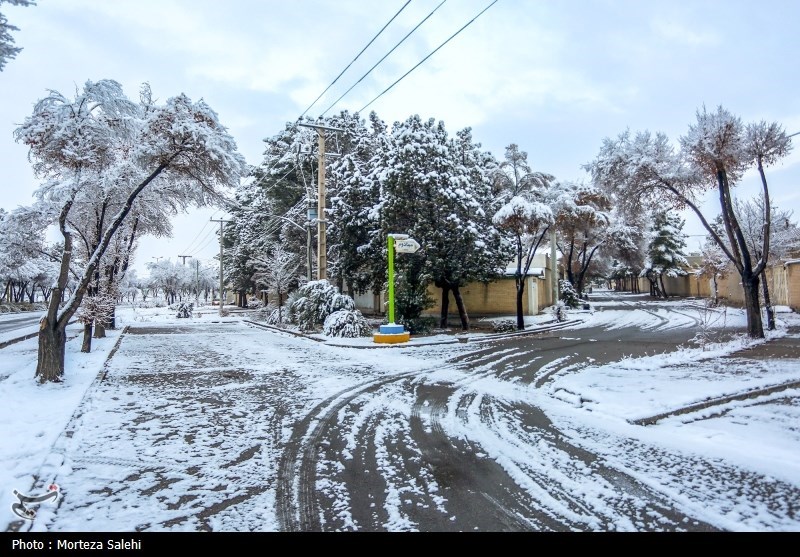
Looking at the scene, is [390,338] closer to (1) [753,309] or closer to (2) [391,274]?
(2) [391,274]

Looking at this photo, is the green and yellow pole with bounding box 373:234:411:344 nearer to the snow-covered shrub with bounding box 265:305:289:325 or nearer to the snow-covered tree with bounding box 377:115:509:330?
the snow-covered tree with bounding box 377:115:509:330

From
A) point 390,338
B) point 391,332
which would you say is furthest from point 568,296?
point 390,338

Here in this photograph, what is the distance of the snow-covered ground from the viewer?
347 centimetres

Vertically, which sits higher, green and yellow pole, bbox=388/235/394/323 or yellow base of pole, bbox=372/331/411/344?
green and yellow pole, bbox=388/235/394/323

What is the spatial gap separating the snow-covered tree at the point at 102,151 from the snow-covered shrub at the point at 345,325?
9238mm

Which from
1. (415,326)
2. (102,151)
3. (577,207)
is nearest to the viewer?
(102,151)

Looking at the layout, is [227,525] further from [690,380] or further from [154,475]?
[690,380]

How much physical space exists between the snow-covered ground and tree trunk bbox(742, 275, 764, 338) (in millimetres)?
2532

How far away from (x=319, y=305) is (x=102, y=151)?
1181 centimetres

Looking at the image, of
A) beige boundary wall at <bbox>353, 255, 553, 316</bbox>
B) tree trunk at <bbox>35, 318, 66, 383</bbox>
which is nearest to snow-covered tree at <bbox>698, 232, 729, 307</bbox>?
beige boundary wall at <bbox>353, 255, 553, 316</bbox>

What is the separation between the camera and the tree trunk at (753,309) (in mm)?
13375

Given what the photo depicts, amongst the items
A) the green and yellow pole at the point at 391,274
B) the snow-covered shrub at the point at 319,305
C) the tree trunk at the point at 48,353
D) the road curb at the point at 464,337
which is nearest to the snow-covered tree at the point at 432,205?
the green and yellow pole at the point at 391,274

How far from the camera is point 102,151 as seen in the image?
889cm

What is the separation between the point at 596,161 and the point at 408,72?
26.9 feet
